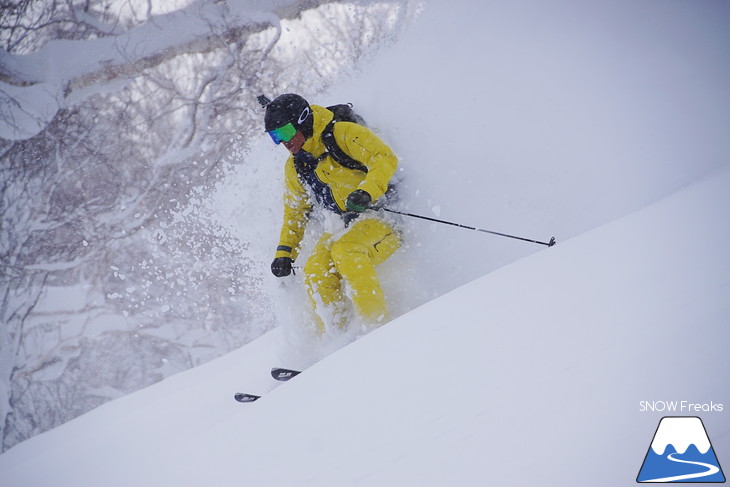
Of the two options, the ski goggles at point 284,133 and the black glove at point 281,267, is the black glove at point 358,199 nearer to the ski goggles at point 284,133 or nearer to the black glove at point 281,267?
the ski goggles at point 284,133

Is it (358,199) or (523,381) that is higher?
(358,199)

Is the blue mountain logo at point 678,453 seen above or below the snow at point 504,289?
below

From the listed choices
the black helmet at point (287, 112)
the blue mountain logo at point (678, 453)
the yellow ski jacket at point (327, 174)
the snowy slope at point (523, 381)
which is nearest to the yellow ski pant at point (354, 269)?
the yellow ski jacket at point (327, 174)

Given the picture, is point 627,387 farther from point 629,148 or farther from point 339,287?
point 629,148

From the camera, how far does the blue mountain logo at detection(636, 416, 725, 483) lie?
0.81 metres

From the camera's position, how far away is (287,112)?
232cm

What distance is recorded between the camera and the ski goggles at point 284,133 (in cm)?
233

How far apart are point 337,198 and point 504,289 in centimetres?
135

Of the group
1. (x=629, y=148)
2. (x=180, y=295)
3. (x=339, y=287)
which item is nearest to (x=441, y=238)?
(x=339, y=287)

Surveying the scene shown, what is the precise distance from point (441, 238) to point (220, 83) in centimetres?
757

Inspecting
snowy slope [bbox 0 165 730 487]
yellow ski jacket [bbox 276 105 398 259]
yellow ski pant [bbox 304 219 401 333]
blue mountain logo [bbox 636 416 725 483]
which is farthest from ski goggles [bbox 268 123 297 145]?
blue mountain logo [bbox 636 416 725 483]

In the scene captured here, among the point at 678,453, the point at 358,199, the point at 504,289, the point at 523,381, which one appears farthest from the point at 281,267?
the point at 678,453

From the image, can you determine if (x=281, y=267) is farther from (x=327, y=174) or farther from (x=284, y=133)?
(x=284, y=133)

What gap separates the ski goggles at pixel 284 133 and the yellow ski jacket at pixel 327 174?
0.12 metres
